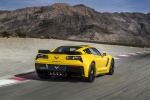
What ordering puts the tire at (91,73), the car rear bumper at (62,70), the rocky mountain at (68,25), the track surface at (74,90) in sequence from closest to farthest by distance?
the track surface at (74,90) → the car rear bumper at (62,70) → the tire at (91,73) → the rocky mountain at (68,25)

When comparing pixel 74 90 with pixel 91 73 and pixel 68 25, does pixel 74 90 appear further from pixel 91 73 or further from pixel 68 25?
pixel 68 25

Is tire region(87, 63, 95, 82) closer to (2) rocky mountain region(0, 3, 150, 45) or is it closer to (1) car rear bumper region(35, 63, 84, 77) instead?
(1) car rear bumper region(35, 63, 84, 77)

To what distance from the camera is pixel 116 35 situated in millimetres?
165125

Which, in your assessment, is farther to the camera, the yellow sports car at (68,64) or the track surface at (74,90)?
the yellow sports car at (68,64)

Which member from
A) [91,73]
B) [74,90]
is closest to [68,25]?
[91,73]

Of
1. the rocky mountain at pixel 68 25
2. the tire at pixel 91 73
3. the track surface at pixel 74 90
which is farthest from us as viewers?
the rocky mountain at pixel 68 25

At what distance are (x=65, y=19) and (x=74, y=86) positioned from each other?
169m

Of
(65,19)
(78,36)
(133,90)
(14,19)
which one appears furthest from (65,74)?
(14,19)

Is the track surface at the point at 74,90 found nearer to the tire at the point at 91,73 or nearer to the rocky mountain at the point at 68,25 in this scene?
the tire at the point at 91,73

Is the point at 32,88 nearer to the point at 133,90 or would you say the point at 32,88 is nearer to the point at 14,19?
the point at 133,90

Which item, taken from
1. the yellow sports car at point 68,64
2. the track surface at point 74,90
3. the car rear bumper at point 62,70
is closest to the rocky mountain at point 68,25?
the yellow sports car at point 68,64

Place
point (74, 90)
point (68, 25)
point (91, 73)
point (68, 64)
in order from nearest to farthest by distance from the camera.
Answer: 1. point (74, 90)
2. point (68, 64)
3. point (91, 73)
4. point (68, 25)

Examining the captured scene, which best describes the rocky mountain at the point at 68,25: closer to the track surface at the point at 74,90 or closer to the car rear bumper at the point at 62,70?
the track surface at the point at 74,90

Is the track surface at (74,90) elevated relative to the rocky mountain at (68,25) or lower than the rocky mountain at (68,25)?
lower
